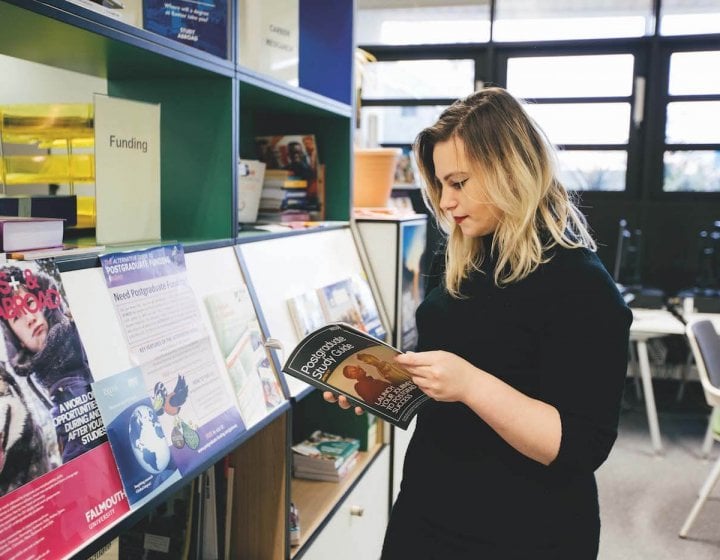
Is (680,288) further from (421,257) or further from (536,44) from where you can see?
(421,257)

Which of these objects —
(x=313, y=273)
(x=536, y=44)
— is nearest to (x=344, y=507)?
(x=313, y=273)

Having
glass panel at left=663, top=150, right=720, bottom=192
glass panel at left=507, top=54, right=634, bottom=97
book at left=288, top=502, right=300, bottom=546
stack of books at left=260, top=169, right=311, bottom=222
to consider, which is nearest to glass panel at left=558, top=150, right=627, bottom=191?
glass panel at left=663, top=150, right=720, bottom=192

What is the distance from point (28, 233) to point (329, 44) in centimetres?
159

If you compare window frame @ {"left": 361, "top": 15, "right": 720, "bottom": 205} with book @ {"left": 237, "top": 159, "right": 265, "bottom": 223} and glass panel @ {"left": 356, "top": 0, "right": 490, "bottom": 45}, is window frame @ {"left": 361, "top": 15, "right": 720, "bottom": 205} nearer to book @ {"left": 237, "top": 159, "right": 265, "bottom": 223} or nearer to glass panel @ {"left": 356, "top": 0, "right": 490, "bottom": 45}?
glass panel @ {"left": 356, "top": 0, "right": 490, "bottom": 45}

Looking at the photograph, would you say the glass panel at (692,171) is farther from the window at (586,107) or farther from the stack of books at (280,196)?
the stack of books at (280,196)

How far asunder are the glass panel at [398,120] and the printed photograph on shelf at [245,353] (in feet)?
13.3

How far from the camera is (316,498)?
80.4 inches

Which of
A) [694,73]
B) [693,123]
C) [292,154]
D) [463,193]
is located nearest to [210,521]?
[463,193]

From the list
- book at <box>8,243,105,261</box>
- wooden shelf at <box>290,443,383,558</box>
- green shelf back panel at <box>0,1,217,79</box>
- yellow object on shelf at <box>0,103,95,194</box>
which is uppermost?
green shelf back panel at <box>0,1,217,79</box>

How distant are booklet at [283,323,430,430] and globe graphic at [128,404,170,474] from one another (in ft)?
0.79

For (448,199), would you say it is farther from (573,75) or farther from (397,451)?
(573,75)

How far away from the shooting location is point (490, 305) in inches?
48.9

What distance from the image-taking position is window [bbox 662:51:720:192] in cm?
496

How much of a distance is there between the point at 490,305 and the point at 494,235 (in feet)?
0.43
